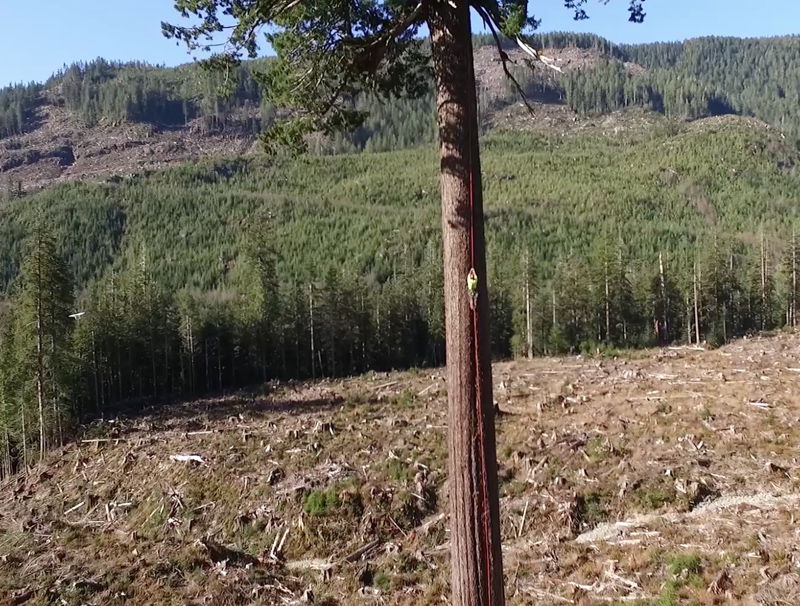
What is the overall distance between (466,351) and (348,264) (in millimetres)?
97165

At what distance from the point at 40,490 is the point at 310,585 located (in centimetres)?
1363

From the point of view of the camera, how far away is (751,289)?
6588 cm

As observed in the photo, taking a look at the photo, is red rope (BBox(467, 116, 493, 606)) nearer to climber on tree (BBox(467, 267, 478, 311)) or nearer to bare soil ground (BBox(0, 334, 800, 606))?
climber on tree (BBox(467, 267, 478, 311))

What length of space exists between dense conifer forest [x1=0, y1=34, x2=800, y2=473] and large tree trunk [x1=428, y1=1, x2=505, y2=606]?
66.2 inches

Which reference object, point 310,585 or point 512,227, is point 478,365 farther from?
point 512,227

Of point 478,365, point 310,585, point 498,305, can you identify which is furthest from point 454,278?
point 498,305

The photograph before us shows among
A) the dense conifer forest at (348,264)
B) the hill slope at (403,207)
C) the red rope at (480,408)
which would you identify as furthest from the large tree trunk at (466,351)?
the hill slope at (403,207)

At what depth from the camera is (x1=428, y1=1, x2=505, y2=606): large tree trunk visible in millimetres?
5270

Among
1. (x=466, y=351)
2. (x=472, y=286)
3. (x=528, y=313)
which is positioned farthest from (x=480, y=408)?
(x=528, y=313)

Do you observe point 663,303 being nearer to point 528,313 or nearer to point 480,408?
point 528,313

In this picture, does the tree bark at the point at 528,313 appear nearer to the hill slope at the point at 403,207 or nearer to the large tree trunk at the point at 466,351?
the hill slope at the point at 403,207

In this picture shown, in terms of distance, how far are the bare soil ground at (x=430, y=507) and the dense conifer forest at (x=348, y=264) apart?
6.80 metres

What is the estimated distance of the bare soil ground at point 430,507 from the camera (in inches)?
357

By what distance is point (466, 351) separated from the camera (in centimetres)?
535
